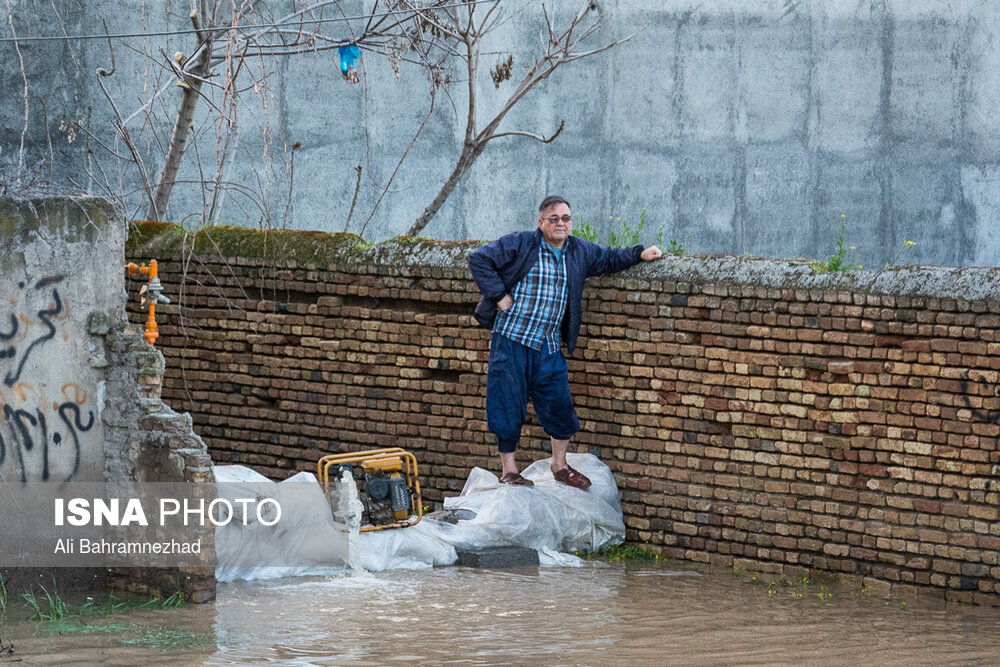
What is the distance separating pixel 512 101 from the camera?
1080 cm

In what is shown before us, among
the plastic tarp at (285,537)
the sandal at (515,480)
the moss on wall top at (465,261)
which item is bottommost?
the plastic tarp at (285,537)

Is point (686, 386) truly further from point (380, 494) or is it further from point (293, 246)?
point (293, 246)

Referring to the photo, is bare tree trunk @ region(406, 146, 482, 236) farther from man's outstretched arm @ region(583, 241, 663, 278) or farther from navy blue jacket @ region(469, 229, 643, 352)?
man's outstretched arm @ region(583, 241, 663, 278)

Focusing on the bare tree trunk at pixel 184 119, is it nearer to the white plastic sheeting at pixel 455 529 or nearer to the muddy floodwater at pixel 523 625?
the white plastic sheeting at pixel 455 529

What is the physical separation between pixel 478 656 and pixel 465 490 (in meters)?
2.76

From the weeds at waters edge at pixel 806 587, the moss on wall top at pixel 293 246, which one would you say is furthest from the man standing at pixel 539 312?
the weeds at waters edge at pixel 806 587

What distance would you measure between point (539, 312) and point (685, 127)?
630 centimetres

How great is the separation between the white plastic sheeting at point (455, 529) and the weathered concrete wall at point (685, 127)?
601cm

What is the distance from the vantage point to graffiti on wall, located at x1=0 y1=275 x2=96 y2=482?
6379 mm

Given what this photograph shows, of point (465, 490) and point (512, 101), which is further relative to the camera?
point (512, 101)

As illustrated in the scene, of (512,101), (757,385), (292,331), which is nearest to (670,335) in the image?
(757,385)

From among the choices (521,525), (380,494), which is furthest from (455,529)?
(380,494)

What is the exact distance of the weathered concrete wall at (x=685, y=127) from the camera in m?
13.2

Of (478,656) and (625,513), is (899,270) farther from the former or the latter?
(478,656)
